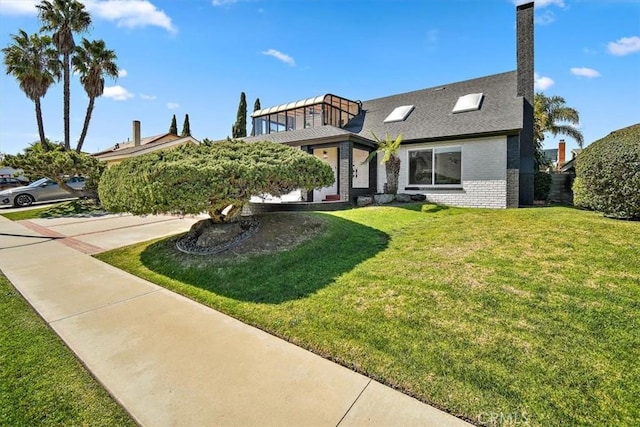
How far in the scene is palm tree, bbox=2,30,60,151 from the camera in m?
19.2

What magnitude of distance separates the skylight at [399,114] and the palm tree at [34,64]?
76.3ft

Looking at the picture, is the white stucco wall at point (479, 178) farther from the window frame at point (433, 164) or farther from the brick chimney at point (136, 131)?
the brick chimney at point (136, 131)

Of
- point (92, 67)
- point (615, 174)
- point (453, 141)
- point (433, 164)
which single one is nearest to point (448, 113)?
point (453, 141)

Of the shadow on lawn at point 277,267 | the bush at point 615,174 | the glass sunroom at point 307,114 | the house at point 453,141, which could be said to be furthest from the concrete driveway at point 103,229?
the bush at point 615,174

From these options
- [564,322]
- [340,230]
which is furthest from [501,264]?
[340,230]

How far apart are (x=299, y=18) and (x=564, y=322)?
450 inches

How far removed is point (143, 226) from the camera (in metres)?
11.2

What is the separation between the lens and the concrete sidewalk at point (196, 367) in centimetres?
231

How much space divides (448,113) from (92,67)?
2535cm

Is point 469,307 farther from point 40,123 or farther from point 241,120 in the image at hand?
point 241,120

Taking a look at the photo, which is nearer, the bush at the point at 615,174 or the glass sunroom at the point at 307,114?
the bush at the point at 615,174

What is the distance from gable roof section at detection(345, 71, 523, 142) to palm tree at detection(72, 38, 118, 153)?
19776 mm

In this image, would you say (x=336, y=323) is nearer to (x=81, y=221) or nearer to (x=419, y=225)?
(x=419, y=225)

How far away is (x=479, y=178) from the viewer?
11.5 m
